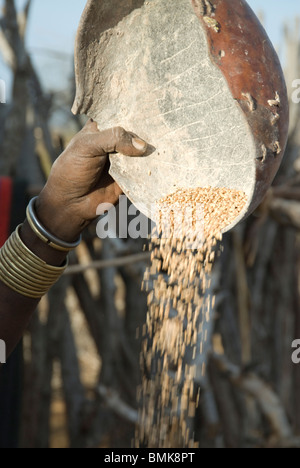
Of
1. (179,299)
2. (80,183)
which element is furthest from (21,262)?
(179,299)

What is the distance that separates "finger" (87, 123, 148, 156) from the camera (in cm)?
157

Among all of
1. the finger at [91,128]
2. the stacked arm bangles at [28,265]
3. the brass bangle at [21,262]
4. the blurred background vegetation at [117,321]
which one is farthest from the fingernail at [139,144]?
the blurred background vegetation at [117,321]

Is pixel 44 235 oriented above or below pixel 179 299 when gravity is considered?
below

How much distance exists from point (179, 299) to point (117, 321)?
69.8 inches

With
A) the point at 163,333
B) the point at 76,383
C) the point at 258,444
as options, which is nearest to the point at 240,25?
the point at 163,333

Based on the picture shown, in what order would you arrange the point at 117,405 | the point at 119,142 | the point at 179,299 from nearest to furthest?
the point at 119,142
the point at 179,299
the point at 117,405

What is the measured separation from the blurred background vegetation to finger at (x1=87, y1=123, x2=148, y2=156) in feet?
4.86

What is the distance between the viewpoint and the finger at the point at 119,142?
157 centimetres

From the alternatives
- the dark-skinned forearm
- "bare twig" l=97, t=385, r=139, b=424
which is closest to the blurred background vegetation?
"bare twig" l=97, t=385, r=139, b=424

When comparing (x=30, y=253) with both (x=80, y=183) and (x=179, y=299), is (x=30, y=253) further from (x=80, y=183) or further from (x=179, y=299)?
(x=179, y=299)

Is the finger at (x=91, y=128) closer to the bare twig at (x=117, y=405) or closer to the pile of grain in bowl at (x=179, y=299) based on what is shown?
the pile of grain in bowl at (x=179, y=299)

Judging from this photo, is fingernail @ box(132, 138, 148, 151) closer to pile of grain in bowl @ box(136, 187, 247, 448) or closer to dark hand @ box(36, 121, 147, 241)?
dark hand @ box(36, 121, 147, 241)

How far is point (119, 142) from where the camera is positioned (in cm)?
157

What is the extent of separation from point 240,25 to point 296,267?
9.83ft
